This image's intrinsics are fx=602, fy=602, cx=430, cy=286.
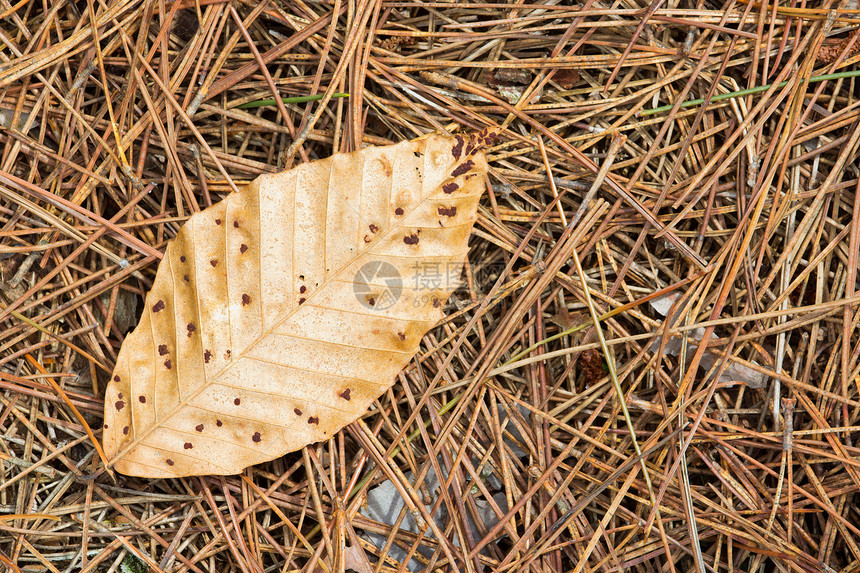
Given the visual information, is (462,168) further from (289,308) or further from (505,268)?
(289,308)

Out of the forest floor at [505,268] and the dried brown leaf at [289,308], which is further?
the forest floor at [505,268]

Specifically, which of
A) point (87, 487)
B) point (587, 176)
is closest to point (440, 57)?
point (587, 176)

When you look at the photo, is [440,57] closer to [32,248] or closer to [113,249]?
[113,249]

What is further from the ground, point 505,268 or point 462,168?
point 462,168

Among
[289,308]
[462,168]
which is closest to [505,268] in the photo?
[462,168]

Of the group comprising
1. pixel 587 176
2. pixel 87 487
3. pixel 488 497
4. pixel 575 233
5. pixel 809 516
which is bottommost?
pixel 809 516

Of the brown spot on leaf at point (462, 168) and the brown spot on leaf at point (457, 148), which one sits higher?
the brown spot on leaf at point (457, 148)

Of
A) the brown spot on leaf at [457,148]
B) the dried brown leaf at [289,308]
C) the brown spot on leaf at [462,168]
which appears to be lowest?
the dried brown leaf at [289,308]

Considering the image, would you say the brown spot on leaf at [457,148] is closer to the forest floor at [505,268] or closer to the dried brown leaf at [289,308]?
the dried brown leaf at [289,308]

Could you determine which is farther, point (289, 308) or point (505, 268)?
point (505, 268)

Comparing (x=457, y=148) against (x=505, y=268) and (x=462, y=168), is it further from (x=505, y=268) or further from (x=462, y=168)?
(x=505, y=268)

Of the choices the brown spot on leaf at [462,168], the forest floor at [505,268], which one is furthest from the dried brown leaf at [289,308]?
the forest floor at [505,268]
